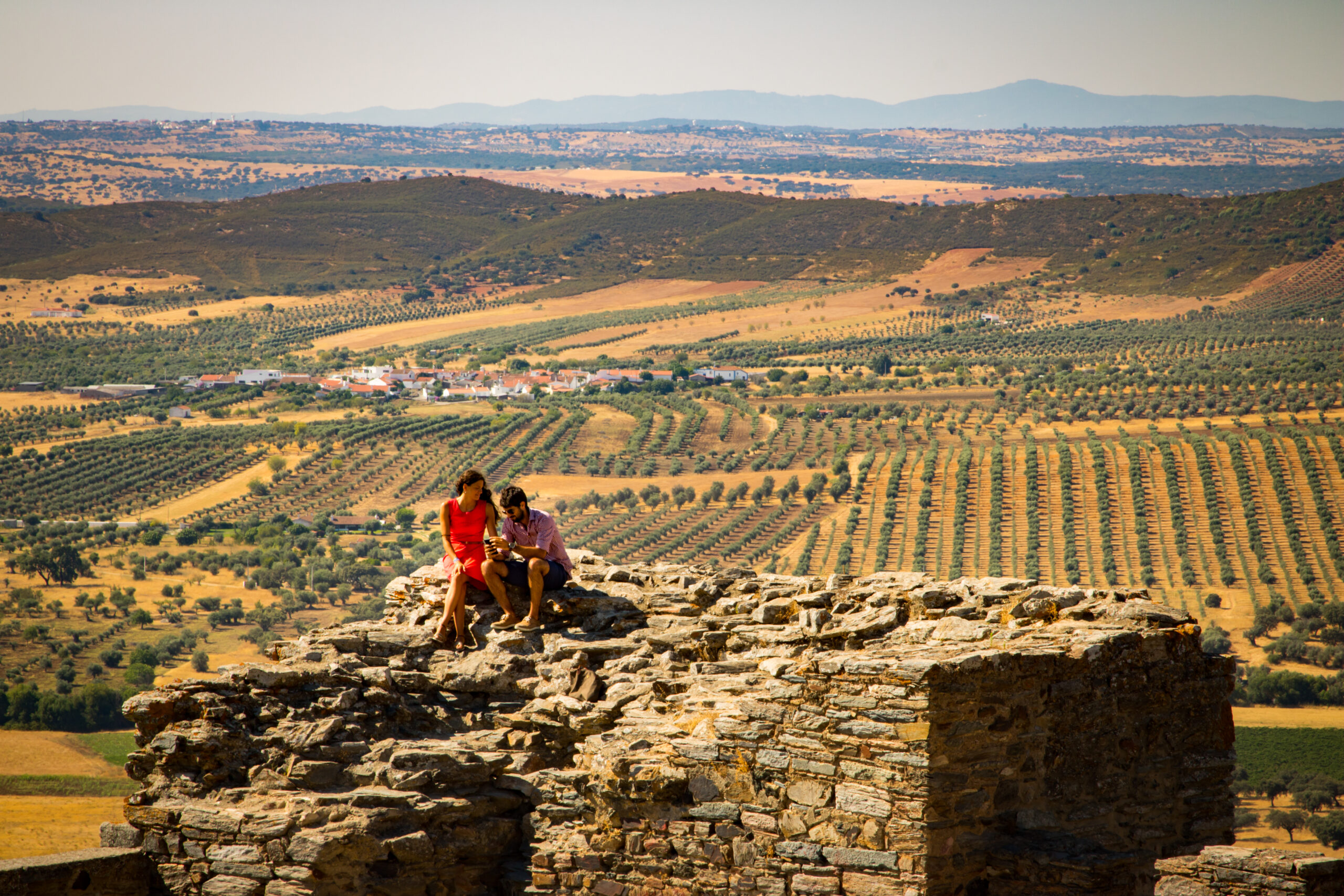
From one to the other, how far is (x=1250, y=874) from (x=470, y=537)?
231 inches

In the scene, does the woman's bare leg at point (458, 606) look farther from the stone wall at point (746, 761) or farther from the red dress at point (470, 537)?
the stone wall at point (746, 761)

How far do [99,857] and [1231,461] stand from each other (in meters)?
57.7

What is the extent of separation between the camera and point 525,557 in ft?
33.9

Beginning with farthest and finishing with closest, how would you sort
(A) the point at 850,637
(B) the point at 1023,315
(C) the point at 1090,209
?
(C) the point at 1090,209 < (B) the point at 1023,315 < (A) the point at 850,637

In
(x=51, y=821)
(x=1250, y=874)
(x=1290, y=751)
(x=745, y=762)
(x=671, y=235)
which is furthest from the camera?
(x=671, y=235)

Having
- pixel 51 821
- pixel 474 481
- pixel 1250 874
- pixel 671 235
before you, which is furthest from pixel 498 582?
pixel 671 235

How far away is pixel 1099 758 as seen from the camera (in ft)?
26.8

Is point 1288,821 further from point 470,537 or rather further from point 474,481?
point 474,481

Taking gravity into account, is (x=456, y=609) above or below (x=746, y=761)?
above

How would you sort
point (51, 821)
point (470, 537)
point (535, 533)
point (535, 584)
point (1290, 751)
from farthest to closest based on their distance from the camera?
point (1290, 751), point (51, 821), point (535, 533), point (470, 537), point (535, 584)

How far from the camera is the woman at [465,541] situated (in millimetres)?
10180

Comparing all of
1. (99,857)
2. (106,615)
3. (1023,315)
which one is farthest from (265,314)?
(99,857)

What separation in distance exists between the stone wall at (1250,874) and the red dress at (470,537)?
532cm

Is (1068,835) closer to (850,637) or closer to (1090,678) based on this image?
(1090,678)
